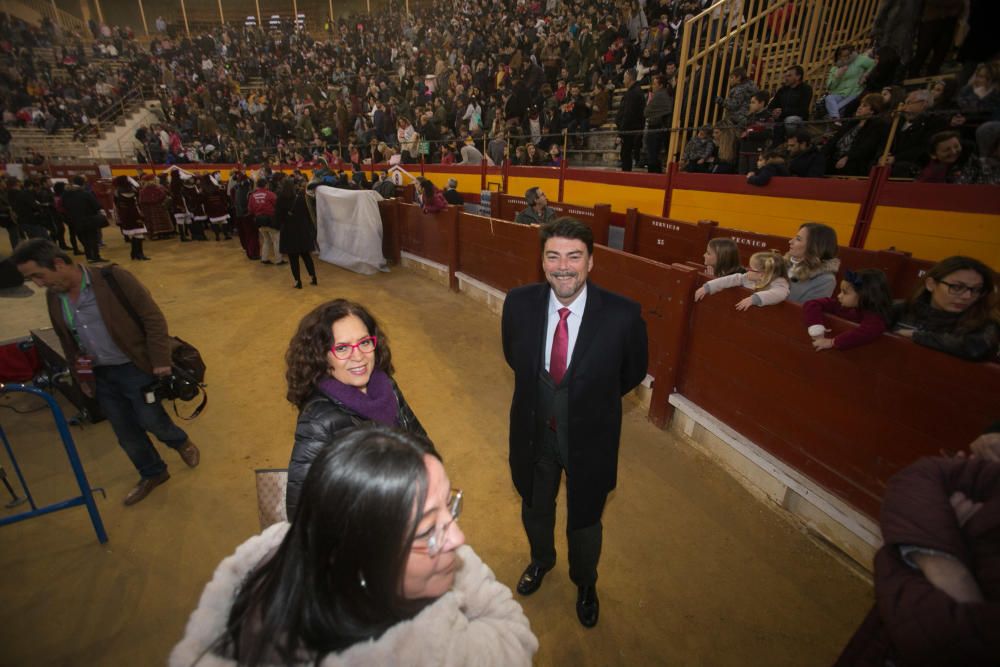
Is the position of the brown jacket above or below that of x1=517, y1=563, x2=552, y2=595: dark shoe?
above

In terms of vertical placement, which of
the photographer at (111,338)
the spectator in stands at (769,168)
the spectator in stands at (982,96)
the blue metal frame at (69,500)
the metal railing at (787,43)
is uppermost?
the metal railing at (787,43)

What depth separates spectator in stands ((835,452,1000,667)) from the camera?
91cm

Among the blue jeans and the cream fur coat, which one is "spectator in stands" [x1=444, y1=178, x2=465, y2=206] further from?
the cream fur coat

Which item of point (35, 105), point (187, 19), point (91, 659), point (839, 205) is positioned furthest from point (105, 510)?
point (187, 19)

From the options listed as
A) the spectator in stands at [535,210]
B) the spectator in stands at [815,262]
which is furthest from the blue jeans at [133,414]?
the spectator in stands at [535,210]

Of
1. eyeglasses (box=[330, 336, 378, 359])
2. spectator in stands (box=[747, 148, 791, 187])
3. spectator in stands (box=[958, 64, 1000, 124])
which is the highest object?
spectator in stands (box=[958, 64, 1000, 124])

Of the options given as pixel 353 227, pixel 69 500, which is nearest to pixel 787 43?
pixel 353 227

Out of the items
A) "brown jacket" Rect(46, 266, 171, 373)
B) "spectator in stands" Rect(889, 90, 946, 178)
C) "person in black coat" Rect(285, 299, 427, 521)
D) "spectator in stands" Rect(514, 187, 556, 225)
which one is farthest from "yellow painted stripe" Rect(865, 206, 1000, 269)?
"brown jacket" Rect(46, 266, 171, 373)

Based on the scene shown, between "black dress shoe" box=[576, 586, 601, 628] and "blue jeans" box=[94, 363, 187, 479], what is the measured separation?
3.13 meters

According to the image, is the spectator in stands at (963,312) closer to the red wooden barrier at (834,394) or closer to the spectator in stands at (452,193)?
the red wooden barrier at (834,394)

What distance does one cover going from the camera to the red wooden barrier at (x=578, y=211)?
23.3ft

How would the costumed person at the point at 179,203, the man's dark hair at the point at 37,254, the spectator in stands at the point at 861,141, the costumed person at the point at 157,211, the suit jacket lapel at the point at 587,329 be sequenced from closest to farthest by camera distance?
the suit jacket lapel at the point at 587,329, the man's dark hair at the point at 37,254, the spectator in stands at the point at 861,141, the costumed person at the point at 157,211, the costumed person at the point at 179,203

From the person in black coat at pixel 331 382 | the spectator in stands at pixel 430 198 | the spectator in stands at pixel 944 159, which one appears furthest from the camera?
the spectator in stands at pixel 430 198

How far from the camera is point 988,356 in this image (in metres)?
2.12
